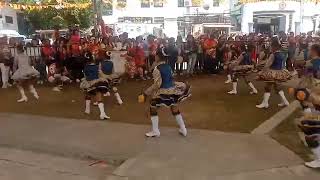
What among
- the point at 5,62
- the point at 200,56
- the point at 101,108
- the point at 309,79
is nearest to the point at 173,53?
the point at 200,56

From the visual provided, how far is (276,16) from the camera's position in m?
40.6

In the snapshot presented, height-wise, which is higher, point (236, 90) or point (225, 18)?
point (225, 18)

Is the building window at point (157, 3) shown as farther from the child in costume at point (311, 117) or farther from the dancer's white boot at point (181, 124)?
the child in costume at point (311, 117)

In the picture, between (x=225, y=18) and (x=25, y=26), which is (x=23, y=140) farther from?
(x=25, y=26)

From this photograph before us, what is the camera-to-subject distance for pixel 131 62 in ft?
51.8

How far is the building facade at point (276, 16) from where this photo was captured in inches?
1575

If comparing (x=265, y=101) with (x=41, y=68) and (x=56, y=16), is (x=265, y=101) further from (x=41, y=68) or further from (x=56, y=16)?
(x=56, y=16)

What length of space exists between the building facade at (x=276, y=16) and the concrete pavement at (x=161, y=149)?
33.1 meters

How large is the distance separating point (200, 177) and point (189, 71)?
11.2 metres

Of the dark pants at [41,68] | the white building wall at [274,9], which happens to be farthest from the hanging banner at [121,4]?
the dark pants at [41,68]

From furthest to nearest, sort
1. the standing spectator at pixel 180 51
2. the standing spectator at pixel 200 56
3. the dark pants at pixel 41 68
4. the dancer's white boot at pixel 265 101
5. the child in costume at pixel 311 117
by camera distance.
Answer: the standing spectator at pixel 200 56
the standing spectator at pixel 180 51
the dark pants at pixel 41 68
the dancer's white boot at pixel 265 101
the child in costume at pixel 311 117

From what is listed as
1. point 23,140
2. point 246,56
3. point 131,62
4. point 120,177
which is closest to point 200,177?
point 120,177

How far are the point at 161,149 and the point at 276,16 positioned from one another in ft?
118

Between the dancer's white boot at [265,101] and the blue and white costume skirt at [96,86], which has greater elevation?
the blue and white costume skirt at [96,86]
